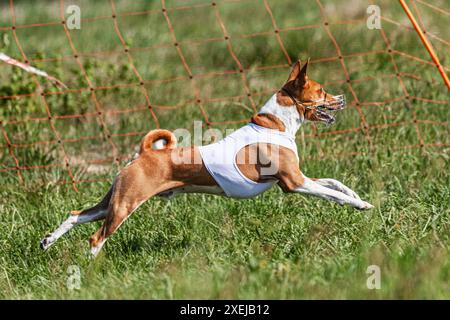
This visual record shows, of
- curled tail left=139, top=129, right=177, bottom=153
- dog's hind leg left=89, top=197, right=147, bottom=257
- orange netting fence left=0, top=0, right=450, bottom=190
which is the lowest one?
dog's hind leg left=89, top=197, right=147, bottom=257

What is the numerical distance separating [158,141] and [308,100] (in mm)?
916

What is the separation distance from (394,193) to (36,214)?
2.53 metres

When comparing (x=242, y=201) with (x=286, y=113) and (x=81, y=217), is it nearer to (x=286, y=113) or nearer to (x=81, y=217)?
(x=286, y=113)

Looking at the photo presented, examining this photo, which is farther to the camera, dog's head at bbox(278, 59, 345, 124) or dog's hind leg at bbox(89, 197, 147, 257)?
dog's head at bbox(278, 59, 345, 124)

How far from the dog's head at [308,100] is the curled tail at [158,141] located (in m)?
0.69

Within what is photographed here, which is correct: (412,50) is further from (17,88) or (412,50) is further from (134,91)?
(17,88)

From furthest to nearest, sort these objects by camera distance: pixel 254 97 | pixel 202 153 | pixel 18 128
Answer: pixel 254 97 → pixel 18 128 → pixel 202 153

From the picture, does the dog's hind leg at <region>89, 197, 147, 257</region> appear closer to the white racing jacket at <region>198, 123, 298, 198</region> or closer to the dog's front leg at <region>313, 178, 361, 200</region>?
the white racing jacket at <region>198, 123, 298, 198</region>

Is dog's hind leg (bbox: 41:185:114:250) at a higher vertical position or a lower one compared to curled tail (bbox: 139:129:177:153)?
lower

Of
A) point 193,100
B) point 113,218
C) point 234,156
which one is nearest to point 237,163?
point 234,156

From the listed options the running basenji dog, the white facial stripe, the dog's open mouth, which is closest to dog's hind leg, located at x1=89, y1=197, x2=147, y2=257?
the running basenji dog

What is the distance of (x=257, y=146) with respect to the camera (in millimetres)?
5211

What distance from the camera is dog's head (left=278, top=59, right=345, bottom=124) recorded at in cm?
531
